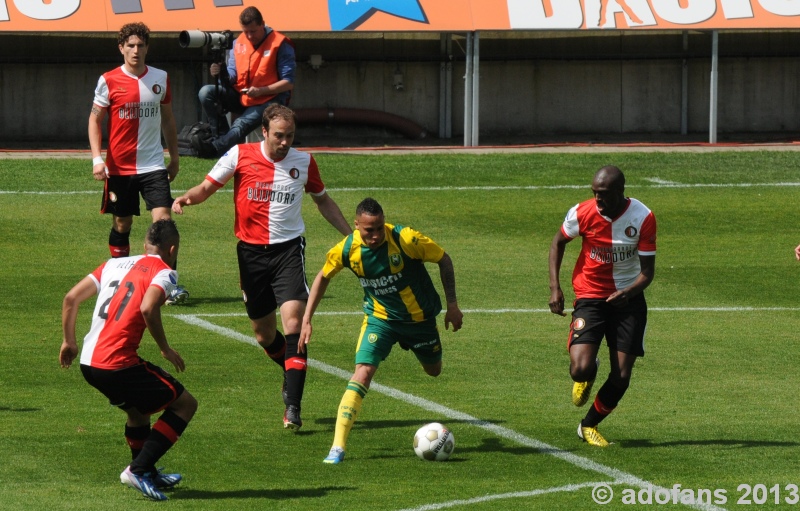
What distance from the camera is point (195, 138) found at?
23.1m

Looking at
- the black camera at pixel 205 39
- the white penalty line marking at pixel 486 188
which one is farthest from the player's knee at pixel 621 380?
the black camera at pixel 205 39

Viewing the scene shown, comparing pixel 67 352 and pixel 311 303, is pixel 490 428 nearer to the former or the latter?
pixel 311 303

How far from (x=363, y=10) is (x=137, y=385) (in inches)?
716

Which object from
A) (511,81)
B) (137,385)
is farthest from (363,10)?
(137,385)

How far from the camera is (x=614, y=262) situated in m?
9.72

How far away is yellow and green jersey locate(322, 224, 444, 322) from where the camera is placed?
935 centimetres

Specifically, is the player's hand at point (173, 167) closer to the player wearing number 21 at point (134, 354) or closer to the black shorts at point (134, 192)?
the black shorts at point (134, 192)

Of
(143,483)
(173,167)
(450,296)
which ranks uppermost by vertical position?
(173,167)

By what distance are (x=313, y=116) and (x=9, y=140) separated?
21.5 ft

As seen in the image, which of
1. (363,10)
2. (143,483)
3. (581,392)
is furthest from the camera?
(363,10)

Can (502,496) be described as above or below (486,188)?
below

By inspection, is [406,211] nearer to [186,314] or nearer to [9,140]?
[186,314]

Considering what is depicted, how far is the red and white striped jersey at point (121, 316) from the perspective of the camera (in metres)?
8.05

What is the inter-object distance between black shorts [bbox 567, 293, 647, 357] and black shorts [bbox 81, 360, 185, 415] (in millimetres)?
3107
